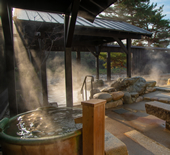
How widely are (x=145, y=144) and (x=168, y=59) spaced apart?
49.7ft

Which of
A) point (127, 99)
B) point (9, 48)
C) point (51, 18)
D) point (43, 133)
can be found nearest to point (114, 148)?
point (43, 133)

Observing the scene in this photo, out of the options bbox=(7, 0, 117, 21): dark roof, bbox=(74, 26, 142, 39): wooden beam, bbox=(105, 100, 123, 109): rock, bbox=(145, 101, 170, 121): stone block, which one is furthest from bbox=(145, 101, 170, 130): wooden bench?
bbox=(74, 26, 142, 39): wooden beam

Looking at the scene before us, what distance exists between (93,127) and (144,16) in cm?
1908

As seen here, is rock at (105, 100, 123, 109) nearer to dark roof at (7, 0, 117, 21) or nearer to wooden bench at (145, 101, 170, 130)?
wooden bench at (145, 101, 170, 130)

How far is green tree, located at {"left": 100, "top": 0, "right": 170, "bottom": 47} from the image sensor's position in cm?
1634

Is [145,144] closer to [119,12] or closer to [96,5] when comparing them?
[96,5]

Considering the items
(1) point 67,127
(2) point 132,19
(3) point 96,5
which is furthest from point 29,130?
(2) point 132,19

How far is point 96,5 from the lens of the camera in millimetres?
2471

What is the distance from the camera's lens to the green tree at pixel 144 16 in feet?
53.6

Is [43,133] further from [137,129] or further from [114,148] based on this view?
[137,129]

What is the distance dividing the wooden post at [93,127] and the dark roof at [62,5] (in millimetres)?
1930

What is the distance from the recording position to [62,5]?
2.67 metres

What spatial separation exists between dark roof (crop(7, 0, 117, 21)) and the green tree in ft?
51.8

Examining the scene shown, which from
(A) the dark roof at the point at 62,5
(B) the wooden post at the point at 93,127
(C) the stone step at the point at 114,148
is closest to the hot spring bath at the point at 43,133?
(B) the wooden post at the point at 93,127
